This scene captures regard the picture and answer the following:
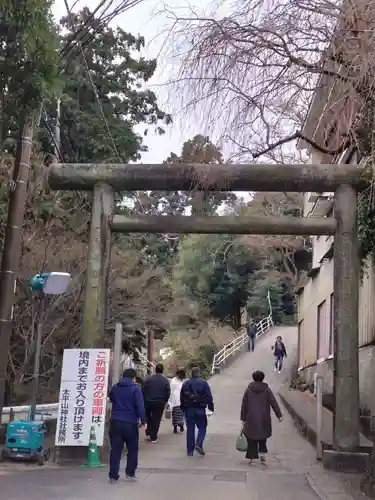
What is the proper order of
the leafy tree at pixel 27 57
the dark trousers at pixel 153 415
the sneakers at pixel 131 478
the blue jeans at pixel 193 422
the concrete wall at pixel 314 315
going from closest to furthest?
the leafy tree at pixel 27 57 → the sneakers at pixel 131 478 → the blue jeans at pixel 193 422 → the dark trousers at pixel 153 415 → the concrete wall at pixel 314 315

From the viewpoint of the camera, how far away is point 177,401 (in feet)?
52.7

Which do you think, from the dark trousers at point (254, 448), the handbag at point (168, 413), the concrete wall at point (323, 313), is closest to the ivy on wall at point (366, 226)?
the concrete wall at point (323, 313)

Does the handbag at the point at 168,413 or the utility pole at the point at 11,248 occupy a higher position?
the utility pole at the point at 11,248

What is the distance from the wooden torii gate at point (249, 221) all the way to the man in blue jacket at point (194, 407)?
2.22 meters

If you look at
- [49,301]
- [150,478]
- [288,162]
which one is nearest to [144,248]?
[49,301]

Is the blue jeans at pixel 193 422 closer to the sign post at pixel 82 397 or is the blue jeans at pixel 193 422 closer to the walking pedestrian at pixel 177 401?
the sign post at pixel 82 397

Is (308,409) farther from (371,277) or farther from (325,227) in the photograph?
(325,227)

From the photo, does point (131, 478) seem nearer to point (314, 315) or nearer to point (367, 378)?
point (367, 378)

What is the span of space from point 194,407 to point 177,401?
3.41 metres

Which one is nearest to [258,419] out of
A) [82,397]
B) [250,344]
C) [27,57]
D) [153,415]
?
[82,397]

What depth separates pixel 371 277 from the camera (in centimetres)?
1506

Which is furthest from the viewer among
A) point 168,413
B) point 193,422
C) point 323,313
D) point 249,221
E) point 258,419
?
point 323,313

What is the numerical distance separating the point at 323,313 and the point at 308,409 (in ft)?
Result: 15.6

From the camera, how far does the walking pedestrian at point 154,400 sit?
48.0 feet
